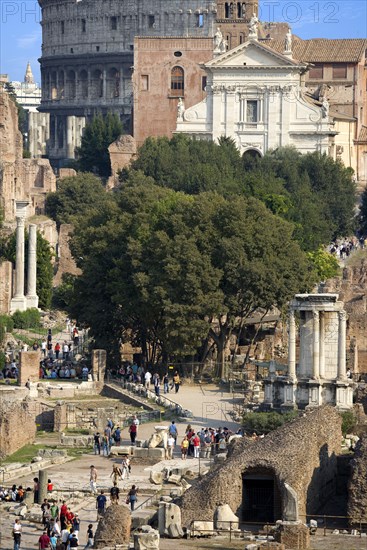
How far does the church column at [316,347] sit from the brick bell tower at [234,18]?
8564 centimetres

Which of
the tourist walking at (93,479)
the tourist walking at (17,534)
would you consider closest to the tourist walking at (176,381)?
the tourist walking at (93,479)

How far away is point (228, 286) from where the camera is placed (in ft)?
247

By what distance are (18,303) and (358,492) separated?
49.6 meters

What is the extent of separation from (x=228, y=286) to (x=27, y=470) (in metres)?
21.0

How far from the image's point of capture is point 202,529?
151ft

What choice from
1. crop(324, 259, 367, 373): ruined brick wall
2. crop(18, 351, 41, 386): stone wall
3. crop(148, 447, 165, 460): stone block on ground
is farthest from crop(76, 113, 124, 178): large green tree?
crop(148, 447, 165, 460): stone block on ground

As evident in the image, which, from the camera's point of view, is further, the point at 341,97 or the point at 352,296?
the point at 341,97

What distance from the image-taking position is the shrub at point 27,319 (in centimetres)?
8925

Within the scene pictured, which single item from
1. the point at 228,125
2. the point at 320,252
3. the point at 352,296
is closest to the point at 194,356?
the point at 352,296

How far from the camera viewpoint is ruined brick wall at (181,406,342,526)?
46.9m

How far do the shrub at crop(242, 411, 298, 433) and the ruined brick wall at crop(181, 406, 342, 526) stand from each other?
8.70 metres

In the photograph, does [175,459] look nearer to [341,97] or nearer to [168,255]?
[168,255]

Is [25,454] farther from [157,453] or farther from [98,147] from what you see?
[98,147]

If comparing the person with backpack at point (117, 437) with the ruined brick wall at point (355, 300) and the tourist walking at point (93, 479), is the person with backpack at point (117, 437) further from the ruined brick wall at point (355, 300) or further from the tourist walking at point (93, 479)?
the ruined brick wall at point (355, 300)
